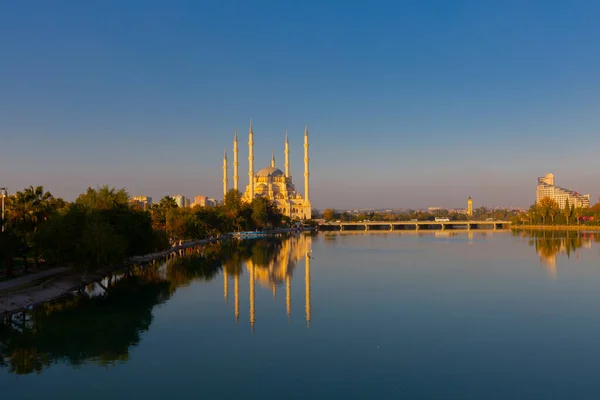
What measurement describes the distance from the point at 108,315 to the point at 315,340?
10.5m

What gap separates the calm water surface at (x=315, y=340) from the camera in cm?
1493

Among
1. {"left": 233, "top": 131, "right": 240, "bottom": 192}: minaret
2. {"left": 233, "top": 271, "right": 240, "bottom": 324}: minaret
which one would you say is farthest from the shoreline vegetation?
{"left": 233, "top": 131, "right": 240, "bottom": 192}: minaret

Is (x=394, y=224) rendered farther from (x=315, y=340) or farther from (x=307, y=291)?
(x=315, y=340)

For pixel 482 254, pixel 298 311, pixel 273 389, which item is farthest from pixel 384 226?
pixel 273 389

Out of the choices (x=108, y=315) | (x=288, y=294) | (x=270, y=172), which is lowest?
(x=108, y=315)

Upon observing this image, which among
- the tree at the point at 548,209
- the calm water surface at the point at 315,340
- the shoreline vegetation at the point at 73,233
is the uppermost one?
the tree at the point at 548,209

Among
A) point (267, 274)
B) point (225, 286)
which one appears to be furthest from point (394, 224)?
point (225, 286)

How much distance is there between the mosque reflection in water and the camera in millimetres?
18188

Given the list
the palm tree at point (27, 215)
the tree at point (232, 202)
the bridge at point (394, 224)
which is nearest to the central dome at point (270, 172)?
the bridge at point (394, 224)

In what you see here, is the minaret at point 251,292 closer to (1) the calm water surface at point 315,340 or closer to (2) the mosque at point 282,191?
(1) the calm water surface at point 315,340

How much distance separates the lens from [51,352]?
18484 millimetres

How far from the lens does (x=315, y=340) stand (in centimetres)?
1952

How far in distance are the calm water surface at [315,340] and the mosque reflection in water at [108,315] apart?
10 centimetres

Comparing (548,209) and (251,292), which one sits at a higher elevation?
(548,209)
